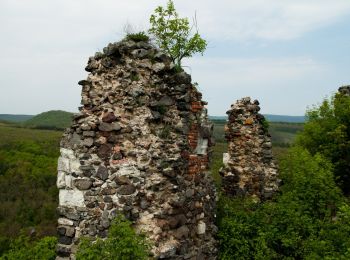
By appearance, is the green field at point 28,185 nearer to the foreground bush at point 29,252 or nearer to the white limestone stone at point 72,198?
the foreground bush at point 29,252

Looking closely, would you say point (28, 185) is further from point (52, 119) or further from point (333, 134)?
point (52, 119)

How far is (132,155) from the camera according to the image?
18.0ft


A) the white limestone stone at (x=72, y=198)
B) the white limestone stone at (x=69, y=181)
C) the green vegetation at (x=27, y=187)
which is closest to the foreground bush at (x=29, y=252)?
the white limestone stone at (x=72, y=198)

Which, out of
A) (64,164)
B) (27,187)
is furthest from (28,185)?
(64,164)

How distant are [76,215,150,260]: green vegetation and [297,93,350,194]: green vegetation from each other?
12.1 meters

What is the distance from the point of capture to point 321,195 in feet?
28.3

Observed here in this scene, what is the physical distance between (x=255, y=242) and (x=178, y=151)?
300 cm

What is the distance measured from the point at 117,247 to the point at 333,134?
14.0 meters

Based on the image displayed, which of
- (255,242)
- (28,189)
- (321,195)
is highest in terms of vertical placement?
(321,195)

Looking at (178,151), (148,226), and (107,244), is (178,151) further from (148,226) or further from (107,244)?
(107,244)

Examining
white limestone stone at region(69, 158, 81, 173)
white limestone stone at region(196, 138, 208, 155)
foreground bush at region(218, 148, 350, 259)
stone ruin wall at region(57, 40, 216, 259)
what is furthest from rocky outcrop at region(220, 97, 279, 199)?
white limestone stone at region(69, 158, 81, 173)

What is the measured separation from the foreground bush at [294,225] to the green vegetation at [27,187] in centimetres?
1316

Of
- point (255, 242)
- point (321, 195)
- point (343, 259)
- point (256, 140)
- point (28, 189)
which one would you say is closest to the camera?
point (343, 259)

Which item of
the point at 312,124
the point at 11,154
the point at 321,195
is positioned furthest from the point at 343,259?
the point at 11,154
